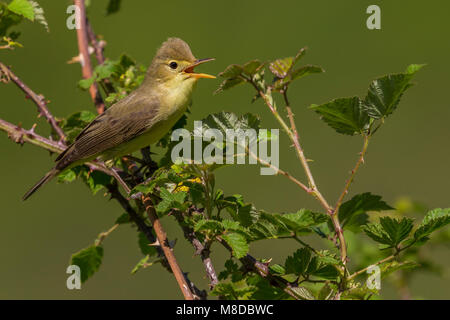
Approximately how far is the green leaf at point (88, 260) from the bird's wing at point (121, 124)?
60 centimetres

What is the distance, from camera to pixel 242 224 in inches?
60.5

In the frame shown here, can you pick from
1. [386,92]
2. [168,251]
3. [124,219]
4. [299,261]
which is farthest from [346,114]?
[124,219]

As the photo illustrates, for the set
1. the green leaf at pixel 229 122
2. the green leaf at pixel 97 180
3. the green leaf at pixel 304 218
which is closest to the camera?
the green leaf at pixel 304 218

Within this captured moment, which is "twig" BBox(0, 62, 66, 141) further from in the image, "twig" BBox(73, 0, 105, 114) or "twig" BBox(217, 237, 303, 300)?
"twig" BBox(217, 237, 303, 300)

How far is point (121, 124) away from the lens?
9.75ft

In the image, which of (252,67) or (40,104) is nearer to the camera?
(252,67)

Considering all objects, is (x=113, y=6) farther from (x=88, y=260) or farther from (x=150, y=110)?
(x=88, y=260)

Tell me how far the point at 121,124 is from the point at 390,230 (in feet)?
6.20

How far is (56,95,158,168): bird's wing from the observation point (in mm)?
2723

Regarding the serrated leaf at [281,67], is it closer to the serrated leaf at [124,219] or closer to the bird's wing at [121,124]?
the serrated leaf at [124,219]

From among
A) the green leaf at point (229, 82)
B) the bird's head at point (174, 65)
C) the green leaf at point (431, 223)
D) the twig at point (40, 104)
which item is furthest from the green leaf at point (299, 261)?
the bird's head at point (174, 65)

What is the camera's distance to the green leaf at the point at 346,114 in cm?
142
